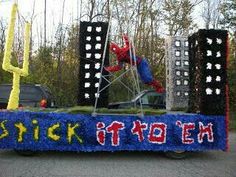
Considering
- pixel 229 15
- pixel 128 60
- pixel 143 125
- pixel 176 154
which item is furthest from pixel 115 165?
pixel 229 15

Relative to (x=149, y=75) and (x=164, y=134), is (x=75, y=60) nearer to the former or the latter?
(x=149, y=75)

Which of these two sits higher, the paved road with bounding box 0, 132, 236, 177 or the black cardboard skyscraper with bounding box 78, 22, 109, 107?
the black cardboard skyscraper with bounding box 78, 22, 109, 107

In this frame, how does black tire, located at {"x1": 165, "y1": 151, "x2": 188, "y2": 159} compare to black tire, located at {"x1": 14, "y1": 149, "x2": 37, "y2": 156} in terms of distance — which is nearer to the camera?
black tire, located at {"x1": 14, "y1": 149, "x2": 37, "y2": 156}

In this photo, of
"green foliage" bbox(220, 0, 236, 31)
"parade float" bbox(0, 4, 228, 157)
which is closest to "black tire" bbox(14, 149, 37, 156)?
"parade float" bbox(0, 4, 228, 157)

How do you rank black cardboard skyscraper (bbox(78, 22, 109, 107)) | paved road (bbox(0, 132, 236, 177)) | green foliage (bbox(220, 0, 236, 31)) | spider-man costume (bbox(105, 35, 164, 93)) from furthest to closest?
green foliage (bbox(220, 0, 236, 31))
black cardboard skyscraper (bbox(78, 22, 109, 107))
spider-man costume (bbox(105, 35, 164, 93))
paved road (bbox(0, 132, 236, 177))

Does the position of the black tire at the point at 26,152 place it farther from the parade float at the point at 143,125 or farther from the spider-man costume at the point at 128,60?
the spider-man costume at the point at 128,60

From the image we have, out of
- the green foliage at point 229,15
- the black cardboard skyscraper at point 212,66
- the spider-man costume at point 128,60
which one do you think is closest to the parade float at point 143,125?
the black cardboard skyscraper at point 212,66

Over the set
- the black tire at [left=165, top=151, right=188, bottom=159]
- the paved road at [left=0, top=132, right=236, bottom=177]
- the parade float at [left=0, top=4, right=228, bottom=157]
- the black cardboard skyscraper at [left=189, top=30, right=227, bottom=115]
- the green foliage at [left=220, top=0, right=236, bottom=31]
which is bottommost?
the paved road at [left=0, top=132, right=236, bottom=177]

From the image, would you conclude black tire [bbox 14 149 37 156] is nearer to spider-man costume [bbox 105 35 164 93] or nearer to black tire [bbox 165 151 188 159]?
black tire [bbox 165 151 188 159]

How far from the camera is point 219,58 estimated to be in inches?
373

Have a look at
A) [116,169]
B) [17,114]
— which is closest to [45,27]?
[17,114]

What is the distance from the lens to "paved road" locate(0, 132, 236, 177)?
311 inches

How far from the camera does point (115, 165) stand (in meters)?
8.67

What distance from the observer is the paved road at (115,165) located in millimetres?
7895
